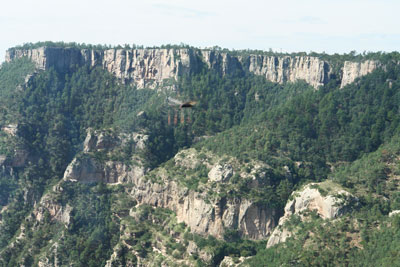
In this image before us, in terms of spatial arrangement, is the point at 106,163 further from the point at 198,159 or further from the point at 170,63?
the point at 170,63

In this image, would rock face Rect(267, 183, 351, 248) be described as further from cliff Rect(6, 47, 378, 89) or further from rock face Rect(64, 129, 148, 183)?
cliff Rect(6, 47, 378, 89)

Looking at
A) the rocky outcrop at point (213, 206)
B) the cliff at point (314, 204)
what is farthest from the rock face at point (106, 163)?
the cliff at point (314, 204)

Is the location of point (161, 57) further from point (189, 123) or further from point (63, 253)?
point (63, 253)

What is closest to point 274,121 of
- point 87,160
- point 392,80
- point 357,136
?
point 357,136

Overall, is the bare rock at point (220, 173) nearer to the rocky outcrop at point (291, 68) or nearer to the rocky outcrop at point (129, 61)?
the rocky outcrop at point (291, 68)

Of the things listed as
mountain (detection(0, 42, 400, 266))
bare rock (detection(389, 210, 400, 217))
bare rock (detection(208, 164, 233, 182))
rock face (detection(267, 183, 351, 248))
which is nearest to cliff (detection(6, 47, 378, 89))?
mountain (detection(0, 42, 400, 266))
